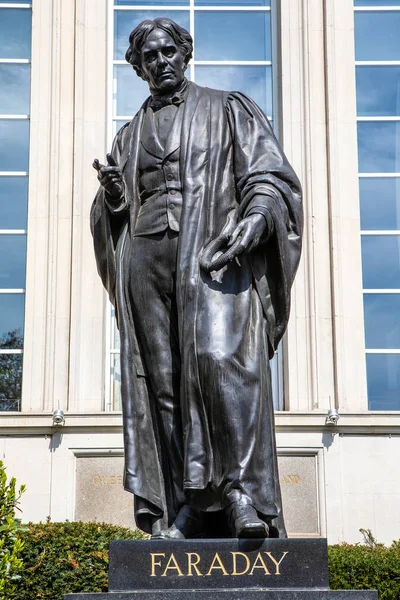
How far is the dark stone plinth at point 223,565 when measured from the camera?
5301mm

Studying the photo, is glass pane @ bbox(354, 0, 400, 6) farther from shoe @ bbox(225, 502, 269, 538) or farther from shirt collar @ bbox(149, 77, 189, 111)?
shoe @ bbox(225, 502, 269, 538)

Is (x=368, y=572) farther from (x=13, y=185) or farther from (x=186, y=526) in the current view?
(x=13, y=185)

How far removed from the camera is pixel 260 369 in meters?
5.72

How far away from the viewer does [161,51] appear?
6328 millimetres

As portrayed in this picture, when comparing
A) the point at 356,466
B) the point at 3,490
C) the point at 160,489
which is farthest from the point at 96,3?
the point at 160,489

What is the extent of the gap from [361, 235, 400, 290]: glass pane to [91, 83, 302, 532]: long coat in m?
9.77

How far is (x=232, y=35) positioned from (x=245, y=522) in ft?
42.2

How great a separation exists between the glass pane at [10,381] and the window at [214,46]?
374cm

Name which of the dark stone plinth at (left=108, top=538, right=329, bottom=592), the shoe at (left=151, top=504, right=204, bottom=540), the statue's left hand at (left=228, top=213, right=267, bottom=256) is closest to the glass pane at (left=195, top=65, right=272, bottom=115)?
the statue's left hand at (left=228, top=213, right=267, bottom=256)

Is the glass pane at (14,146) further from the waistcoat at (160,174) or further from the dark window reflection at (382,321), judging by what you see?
the waistcoat at (160,174)

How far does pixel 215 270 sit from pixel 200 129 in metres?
0.90

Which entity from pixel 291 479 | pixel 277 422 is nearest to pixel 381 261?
pixel 277 422

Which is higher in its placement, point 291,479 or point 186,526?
point 291,479

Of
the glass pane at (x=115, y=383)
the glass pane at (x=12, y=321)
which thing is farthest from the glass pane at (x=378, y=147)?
the glass pane at (x=12, y=321)
